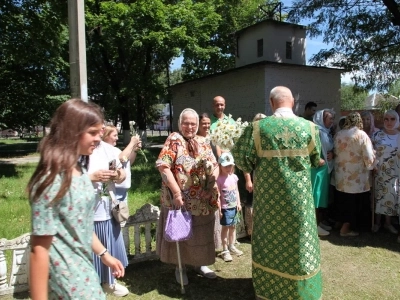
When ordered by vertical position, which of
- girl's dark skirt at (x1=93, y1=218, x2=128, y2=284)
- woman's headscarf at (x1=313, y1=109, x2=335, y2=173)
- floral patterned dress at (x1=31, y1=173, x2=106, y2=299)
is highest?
woman's headscarf at (x1=313, y1=109, x2=335, y2=173)

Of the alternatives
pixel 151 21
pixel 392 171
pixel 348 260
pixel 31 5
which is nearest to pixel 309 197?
pixel 348 260

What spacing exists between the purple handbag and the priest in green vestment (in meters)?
0.75

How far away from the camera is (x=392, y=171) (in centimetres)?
550

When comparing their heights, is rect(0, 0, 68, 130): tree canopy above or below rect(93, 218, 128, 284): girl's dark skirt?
above

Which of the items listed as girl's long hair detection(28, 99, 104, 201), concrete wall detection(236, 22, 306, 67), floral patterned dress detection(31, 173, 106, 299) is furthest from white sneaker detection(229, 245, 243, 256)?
concrete wall detection(236, 22, 306, 67)

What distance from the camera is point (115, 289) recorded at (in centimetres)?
378

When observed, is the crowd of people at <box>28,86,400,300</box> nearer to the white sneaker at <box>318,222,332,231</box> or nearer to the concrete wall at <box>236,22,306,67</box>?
the white sneaker at <box>318,222,332,231</box>

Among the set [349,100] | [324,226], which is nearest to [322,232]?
[324,226]

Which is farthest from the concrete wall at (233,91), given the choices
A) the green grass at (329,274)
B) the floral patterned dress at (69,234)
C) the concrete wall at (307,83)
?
the floral patterned dress at (69,234)

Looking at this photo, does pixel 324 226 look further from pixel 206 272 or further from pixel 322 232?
pixel 206 272

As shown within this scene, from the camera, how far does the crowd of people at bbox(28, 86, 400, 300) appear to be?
1662 millimetres

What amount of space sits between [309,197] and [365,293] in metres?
1.41

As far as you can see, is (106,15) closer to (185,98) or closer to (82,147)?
(185,98)

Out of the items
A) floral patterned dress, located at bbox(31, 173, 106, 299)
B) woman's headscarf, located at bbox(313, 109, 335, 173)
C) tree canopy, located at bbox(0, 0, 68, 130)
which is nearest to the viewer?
floral patterned dress, located at bbox(31, 173, 106, 299)
